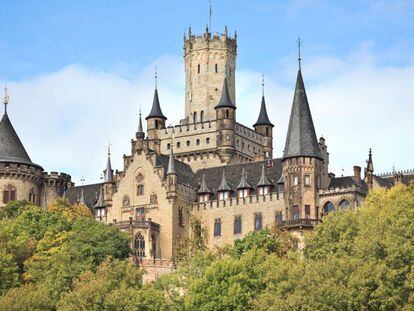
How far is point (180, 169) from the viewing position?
541 ft

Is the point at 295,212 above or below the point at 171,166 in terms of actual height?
below

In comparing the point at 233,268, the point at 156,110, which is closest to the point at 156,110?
the point at 156,110

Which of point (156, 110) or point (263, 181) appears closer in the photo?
point (263, 181)

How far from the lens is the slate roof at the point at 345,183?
15091 cm

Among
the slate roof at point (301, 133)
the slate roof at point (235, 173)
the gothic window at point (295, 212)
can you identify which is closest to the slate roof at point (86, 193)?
the slate roof at point (235, 173)

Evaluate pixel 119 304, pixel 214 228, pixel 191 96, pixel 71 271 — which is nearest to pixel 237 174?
pixel 214 228

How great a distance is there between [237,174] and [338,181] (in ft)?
43.1

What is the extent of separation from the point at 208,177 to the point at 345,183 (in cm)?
1794

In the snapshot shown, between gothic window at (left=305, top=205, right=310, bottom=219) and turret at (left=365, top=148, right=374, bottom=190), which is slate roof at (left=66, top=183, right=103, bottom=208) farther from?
turret at (left=365, top=148, right=374, bottom=190)

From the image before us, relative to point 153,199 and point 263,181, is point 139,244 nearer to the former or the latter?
point 153,199

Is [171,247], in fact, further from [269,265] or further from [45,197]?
[269,265]

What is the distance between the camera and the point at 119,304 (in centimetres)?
11706

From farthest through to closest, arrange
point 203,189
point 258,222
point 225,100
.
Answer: point 225,100
point 203,189
point 258,222

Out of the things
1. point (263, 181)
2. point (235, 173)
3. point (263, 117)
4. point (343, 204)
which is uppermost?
point (263, 117)
